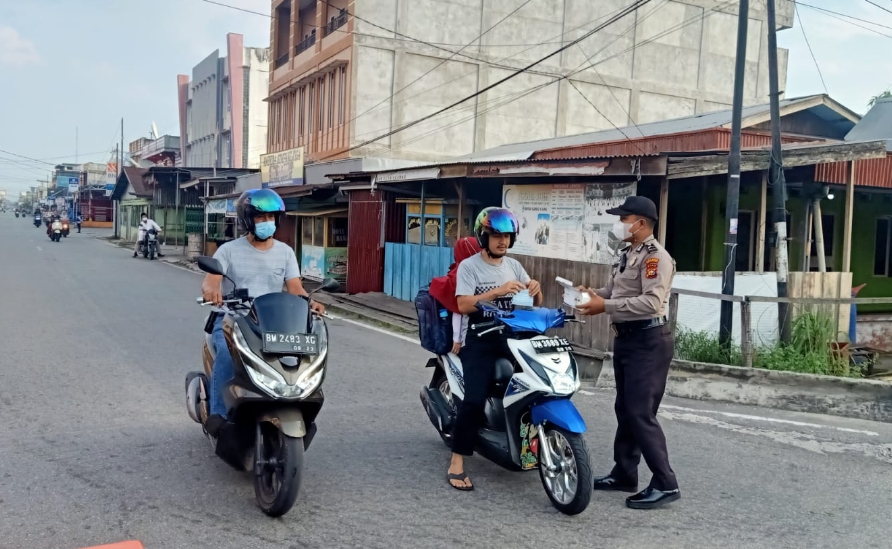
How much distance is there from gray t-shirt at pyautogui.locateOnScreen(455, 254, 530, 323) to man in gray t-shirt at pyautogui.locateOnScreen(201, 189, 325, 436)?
0.91m

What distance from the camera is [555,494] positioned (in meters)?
4.54

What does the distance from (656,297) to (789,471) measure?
2.13 m

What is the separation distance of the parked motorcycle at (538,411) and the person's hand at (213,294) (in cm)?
158

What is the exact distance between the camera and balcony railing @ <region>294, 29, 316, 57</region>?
30516 mm

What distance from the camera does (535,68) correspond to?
29.7 metres

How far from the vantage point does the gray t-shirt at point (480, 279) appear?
4.91 meters

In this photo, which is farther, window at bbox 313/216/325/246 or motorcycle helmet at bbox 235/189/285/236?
window at bbox 313/216/325/246

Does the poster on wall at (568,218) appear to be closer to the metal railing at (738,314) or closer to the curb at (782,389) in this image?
the metal railing at (738,314)

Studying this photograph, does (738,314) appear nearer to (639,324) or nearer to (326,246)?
(639,324)

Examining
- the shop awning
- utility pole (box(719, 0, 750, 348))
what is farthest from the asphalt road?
the shop awning

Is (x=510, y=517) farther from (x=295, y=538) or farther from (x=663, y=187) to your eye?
(x=663, y=187)

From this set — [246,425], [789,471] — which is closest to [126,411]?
[246,425]

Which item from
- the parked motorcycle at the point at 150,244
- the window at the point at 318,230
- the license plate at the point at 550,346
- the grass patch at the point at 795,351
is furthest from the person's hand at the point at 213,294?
the parked motorcycle at the point at 150,244

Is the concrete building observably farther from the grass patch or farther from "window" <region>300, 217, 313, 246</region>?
the grass patch
